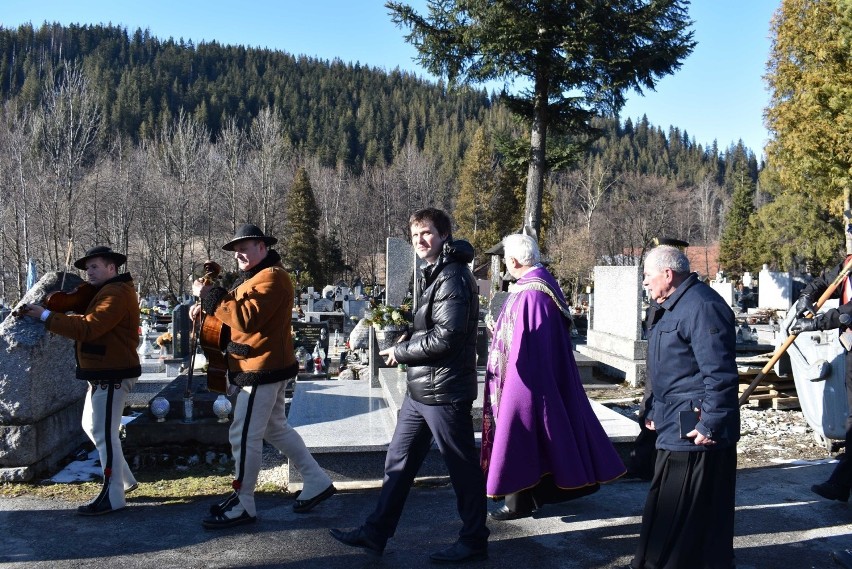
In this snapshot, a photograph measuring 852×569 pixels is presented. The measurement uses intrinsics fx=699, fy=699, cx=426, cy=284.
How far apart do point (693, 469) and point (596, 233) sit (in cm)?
5299

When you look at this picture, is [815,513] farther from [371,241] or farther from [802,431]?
[371,241]

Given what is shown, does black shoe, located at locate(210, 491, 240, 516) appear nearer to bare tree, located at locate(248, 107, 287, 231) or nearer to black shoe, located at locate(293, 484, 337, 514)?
black shoe, located at locate(293, 484, 337, 514)

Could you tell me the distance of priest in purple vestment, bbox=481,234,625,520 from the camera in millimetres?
3865

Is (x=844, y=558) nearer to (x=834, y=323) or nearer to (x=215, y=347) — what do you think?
(x=834, y=323)

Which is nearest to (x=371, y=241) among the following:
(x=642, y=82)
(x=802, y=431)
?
(x=642, y=82)

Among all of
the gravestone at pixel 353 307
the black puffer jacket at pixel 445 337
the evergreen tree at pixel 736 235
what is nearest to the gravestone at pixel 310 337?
the gravestone at pixel 353 307

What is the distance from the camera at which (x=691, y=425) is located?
128 inches

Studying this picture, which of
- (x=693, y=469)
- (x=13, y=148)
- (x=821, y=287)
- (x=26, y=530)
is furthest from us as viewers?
(x=13, y=148)

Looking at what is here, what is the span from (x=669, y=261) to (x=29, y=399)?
192 inches

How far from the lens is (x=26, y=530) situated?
14.4ft

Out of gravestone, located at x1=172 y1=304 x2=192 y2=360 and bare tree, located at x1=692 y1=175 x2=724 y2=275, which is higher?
bare tree, located at x1=692 y1=175 x2=724 y2=275

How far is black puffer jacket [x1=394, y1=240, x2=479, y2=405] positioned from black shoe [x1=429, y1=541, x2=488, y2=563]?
81cm

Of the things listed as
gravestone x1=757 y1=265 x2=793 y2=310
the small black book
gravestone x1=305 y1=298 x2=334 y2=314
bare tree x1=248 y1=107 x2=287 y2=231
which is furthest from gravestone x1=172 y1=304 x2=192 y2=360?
bare tree x1=248 y1=107 x2=287 y2=231

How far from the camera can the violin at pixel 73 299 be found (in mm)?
4793
